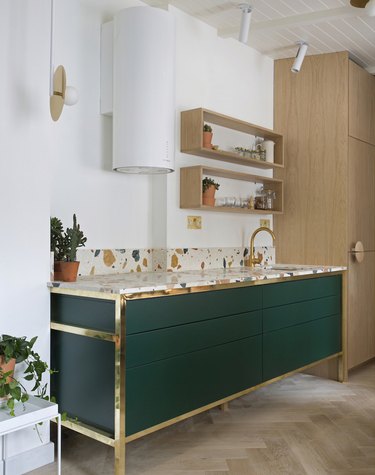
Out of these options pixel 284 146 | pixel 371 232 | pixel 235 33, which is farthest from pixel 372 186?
pixel 235 33

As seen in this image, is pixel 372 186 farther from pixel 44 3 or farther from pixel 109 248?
pixel 44 3

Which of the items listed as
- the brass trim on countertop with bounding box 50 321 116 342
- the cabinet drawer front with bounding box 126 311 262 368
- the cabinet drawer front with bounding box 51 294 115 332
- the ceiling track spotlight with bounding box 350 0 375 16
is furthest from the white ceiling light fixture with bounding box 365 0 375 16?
the brass trim on countertop with bounding box 50 321 116 342

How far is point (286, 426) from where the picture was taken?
9.91ft

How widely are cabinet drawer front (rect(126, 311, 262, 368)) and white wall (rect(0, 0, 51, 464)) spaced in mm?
534

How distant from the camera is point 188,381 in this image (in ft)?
8.49

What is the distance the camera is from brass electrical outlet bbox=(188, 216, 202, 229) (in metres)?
3.54

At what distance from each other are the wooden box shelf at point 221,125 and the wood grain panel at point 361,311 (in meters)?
1.07

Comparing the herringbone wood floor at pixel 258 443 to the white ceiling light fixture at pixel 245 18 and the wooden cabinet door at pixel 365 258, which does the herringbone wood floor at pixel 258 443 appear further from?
Result: the white ceiling light fixture at pixel 245 18

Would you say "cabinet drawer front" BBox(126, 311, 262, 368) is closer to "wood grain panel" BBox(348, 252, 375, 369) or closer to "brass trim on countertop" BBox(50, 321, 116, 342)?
"brass trim on countertop" BBox(50, 321, 116, 342)

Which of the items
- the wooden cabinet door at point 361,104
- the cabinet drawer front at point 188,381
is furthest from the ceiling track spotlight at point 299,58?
the cabinet drawer front at point 188,381

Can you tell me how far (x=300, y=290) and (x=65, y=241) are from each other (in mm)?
1636

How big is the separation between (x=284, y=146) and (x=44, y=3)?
2.33 meters

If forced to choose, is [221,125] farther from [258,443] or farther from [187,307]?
[258,443]

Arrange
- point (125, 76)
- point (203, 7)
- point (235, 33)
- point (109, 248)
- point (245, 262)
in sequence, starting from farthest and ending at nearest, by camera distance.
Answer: point (245, 262), point (235, 33), point (203, 7), point (109, 248), point (125, 76)
